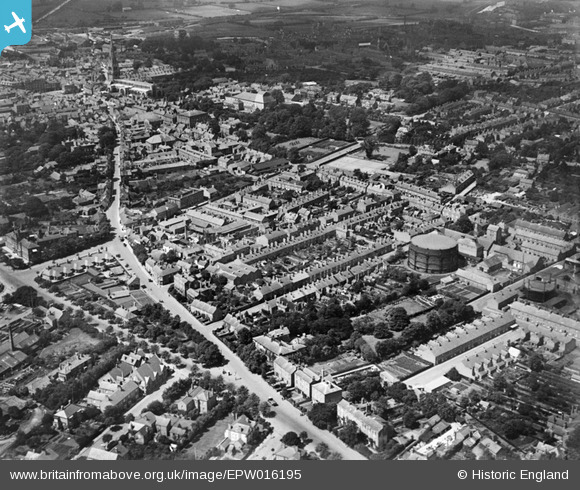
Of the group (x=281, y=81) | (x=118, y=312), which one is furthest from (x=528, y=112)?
(x=118, y=312)

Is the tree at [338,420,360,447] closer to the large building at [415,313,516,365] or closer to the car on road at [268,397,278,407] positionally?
the car on road at [268,397,278,407]

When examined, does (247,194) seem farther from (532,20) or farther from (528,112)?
(532,20)

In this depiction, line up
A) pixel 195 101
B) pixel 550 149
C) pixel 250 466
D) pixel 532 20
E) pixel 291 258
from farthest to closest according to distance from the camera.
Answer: pixel 532 20 < pixel 195 101 < pixel 550 149 < pixel 291 258 < pixel 250 466

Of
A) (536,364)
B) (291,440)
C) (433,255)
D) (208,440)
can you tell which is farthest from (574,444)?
(433,255)

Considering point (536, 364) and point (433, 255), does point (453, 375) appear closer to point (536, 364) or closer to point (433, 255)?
point (536, 364)

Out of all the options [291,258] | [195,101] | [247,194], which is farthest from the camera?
[195,101]

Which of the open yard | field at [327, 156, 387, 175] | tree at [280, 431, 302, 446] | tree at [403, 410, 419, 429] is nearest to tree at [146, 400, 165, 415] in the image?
the open yard

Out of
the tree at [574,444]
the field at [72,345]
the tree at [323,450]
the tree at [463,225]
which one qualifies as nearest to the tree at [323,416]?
the tree at [323,450]
